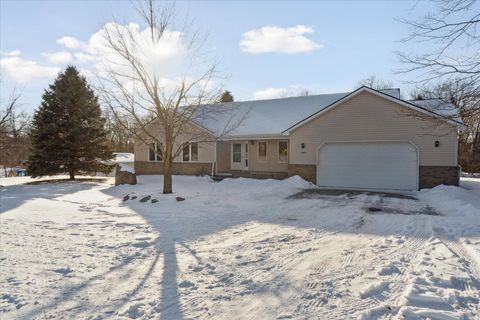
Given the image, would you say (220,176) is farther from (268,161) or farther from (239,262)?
(239,262)

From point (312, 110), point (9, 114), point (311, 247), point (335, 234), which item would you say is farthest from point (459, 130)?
point (9, 114)

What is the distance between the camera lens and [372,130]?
16.8 meters

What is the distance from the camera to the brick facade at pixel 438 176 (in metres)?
15.6

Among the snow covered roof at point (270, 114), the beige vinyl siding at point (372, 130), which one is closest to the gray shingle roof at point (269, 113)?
the snow covered roof at point (270, 114)

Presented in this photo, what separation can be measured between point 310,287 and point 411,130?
46.0ft

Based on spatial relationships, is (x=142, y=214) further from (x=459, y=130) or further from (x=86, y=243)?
(x=459, y=130)

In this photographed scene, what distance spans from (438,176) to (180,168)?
15.4 m

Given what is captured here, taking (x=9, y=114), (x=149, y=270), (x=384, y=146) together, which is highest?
(x=9, y=114)

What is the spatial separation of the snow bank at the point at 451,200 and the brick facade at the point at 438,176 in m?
0.51

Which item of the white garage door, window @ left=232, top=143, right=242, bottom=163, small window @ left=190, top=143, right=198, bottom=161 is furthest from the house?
small window @ left=190, top=143, right=198, bottom=161

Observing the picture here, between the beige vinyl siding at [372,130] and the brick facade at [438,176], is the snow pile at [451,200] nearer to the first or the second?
the brick facade at [438,176]

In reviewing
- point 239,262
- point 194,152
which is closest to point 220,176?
point 194,152

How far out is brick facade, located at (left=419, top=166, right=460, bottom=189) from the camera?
15602 millimetres

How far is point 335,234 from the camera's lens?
754 cm
